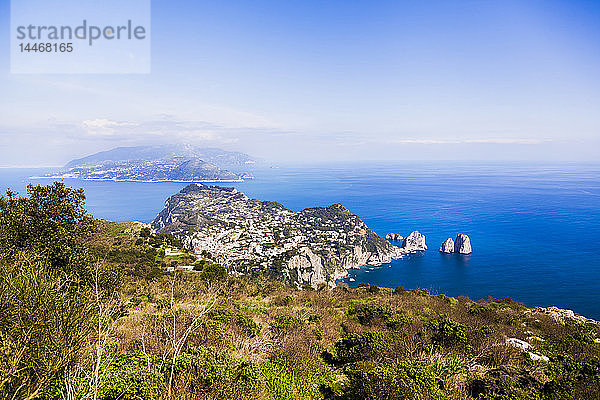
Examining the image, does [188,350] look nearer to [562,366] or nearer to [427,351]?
[427,351]

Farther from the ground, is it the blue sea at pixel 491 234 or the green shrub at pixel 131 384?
the green shrub at pixel 131 384

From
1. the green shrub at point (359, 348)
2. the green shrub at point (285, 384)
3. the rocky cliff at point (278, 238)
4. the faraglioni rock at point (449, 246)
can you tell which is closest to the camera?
the green shrub at point (285, 384)

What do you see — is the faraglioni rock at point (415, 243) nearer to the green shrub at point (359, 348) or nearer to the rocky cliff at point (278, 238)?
the rocky cliff at point (278, 238)

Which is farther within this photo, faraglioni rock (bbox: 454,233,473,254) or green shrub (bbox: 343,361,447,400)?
faraglioni rock (bbox: 454,233,473,254)

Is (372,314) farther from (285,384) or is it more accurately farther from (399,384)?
(399,384)

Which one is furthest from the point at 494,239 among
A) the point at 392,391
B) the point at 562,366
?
the point at 392,391

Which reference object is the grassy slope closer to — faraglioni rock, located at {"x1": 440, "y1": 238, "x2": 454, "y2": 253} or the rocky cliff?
the rocky cliff

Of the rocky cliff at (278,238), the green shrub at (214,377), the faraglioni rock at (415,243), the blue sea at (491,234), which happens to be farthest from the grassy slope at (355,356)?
the faraglioni rock at (415,243)

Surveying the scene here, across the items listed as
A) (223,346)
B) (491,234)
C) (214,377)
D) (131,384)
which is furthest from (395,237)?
(131,384)

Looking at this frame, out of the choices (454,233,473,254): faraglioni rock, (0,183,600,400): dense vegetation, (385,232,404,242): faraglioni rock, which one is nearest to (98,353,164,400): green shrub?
(0,183,600,400): dense vegetation
